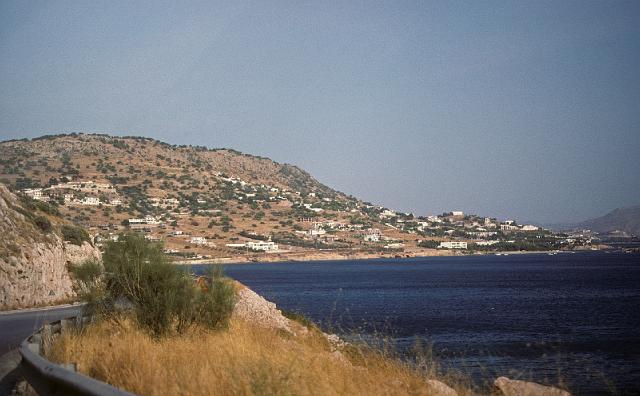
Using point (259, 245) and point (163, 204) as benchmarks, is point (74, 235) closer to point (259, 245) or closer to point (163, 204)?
point (259, 245)

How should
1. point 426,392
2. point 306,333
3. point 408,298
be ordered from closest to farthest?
point 426,392 < point 306,333 < point 408,298

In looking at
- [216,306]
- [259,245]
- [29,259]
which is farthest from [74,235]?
[259,245]

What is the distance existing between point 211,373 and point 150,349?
230 cm

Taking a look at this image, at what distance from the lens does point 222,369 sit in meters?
7.13

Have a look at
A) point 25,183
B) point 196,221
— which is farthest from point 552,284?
point 25,183

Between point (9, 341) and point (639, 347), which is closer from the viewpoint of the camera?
point (9, 341)

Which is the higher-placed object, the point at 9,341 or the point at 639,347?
the point at 9,341

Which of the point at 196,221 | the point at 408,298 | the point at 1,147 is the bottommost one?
the point at 408,298

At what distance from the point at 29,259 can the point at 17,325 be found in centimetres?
1124

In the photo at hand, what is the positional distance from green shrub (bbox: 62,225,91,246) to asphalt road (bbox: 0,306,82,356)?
11067 millimetres

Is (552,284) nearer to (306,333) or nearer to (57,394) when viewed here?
(306,333)

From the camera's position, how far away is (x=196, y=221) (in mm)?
161375

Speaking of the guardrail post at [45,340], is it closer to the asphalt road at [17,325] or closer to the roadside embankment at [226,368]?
the roadside embankment at [226,368]

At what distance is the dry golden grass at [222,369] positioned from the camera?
6.35 metres
